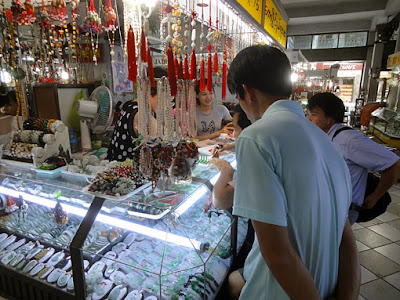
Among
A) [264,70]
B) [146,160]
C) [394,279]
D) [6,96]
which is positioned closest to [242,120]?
[146,160]

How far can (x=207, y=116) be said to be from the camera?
364 centimetres

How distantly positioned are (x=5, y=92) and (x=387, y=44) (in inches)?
545

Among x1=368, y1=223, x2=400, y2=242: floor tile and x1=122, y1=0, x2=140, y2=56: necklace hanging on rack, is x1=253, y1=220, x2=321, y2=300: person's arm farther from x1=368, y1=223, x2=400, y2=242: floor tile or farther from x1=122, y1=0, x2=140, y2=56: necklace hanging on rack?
x1=368, y1=223, x2=400, y2=242: floor tile

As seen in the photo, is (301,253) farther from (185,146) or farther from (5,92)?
(5,92)

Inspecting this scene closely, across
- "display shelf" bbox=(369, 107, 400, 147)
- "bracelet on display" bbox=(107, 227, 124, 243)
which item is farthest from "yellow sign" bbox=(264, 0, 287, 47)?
"display shelf" bbox=(369, 107, 400, 147)

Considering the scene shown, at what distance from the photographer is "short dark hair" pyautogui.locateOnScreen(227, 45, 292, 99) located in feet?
2.84

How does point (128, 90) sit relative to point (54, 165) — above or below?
above

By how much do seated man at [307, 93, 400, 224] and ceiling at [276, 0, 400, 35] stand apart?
4.23 m

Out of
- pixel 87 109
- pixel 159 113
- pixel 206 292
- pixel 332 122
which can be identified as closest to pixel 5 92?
pixel 87 109

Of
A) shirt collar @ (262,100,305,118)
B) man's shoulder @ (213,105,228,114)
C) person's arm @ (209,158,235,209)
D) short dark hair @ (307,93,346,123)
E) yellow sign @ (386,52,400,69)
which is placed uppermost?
yellow sign @ (386,52,400,69)

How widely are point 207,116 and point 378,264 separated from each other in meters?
2.74

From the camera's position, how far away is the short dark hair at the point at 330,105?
2217mm

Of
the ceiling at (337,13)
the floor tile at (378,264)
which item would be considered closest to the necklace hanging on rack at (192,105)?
the floor tile at (378,264)

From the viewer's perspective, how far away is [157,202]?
5.30 ft
